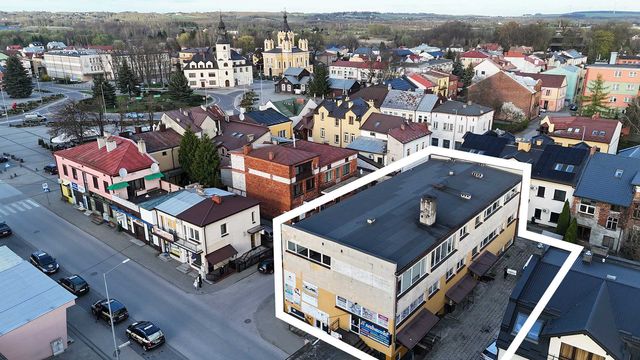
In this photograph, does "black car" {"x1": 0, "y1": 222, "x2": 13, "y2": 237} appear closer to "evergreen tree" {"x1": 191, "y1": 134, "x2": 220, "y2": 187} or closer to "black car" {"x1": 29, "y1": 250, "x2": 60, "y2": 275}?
"black car" {"x1": 29, "y1": 250, "x2": 60, "y2": 275}

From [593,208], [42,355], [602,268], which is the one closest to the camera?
[602,268]

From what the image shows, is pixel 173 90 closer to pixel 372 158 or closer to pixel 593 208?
pixel 372 158

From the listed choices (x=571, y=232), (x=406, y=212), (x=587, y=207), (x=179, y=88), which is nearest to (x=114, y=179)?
(x=406, y=212)

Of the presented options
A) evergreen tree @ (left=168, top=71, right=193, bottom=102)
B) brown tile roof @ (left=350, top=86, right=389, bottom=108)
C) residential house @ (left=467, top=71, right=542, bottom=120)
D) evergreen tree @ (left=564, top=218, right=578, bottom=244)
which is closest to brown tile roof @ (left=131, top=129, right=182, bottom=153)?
brown tile roof @ (left=350, top=86, right=389, bottom=108)

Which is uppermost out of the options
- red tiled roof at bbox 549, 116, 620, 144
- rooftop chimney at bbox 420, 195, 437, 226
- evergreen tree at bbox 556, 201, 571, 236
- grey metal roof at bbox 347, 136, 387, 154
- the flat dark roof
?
rooftop chimney at bbox 420, 195, 437, 226

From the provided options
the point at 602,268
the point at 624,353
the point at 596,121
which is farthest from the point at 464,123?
the point at 624,353

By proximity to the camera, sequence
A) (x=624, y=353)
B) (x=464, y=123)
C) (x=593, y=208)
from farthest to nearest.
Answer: (x=464, y=123) → (x=593, y=208) → (x=624, y=353)

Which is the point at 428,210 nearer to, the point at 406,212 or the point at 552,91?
the point at 406,212
